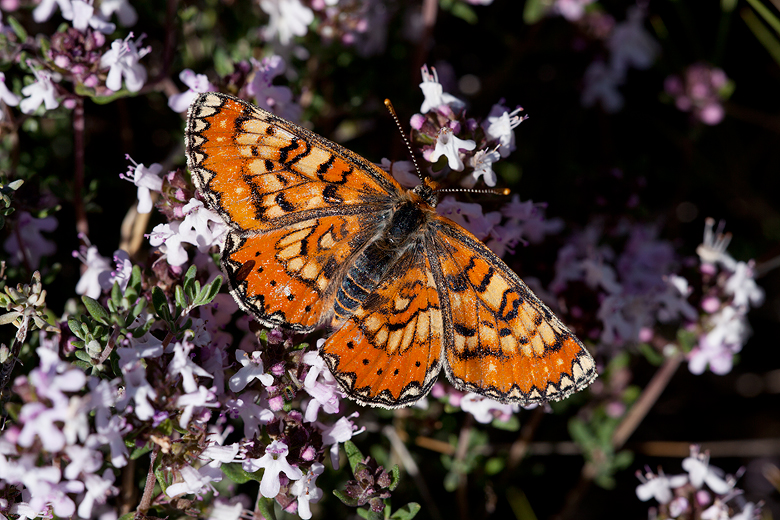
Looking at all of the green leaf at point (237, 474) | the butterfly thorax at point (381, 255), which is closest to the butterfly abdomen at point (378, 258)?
the butterfly thorax at point (381, 255)

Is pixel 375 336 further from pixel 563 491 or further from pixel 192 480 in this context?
pixel 563 491

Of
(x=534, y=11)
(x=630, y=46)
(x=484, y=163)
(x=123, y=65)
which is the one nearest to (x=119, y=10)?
(x=123, y=65)

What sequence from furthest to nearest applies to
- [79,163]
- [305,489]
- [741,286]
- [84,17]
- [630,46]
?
[630,46], [741,286], [79,163], [84,17], [305,489]

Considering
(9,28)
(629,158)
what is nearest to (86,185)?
(9,28)

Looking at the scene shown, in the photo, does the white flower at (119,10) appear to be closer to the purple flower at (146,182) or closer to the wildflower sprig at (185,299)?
the purple flower at (146,182)

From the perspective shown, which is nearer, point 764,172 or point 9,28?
point 9,28

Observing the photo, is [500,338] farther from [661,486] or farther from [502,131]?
[661,486]
